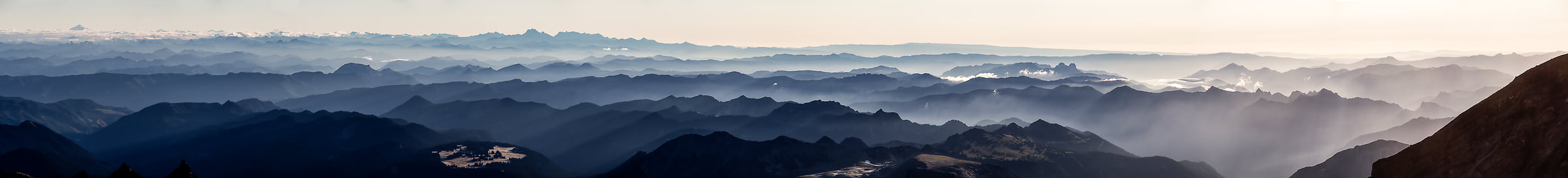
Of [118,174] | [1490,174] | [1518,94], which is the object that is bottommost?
[118,174]

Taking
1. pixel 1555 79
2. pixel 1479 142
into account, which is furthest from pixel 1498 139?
pixel 1555 79

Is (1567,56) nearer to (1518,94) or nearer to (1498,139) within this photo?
(1518,94)

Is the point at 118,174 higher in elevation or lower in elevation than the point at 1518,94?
lower

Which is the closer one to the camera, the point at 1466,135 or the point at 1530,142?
the point at 1530,142

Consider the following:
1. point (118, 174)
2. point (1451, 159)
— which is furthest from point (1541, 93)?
point (118, 174)

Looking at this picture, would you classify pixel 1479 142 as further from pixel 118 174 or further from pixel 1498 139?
pixel 118 174

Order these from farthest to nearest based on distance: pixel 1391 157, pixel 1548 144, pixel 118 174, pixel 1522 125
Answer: pixel 118 174, pixel 1391 157, pixel 1522 125, pixel 1548 144

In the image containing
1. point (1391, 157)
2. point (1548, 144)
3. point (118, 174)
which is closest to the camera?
point (1548, 144)
